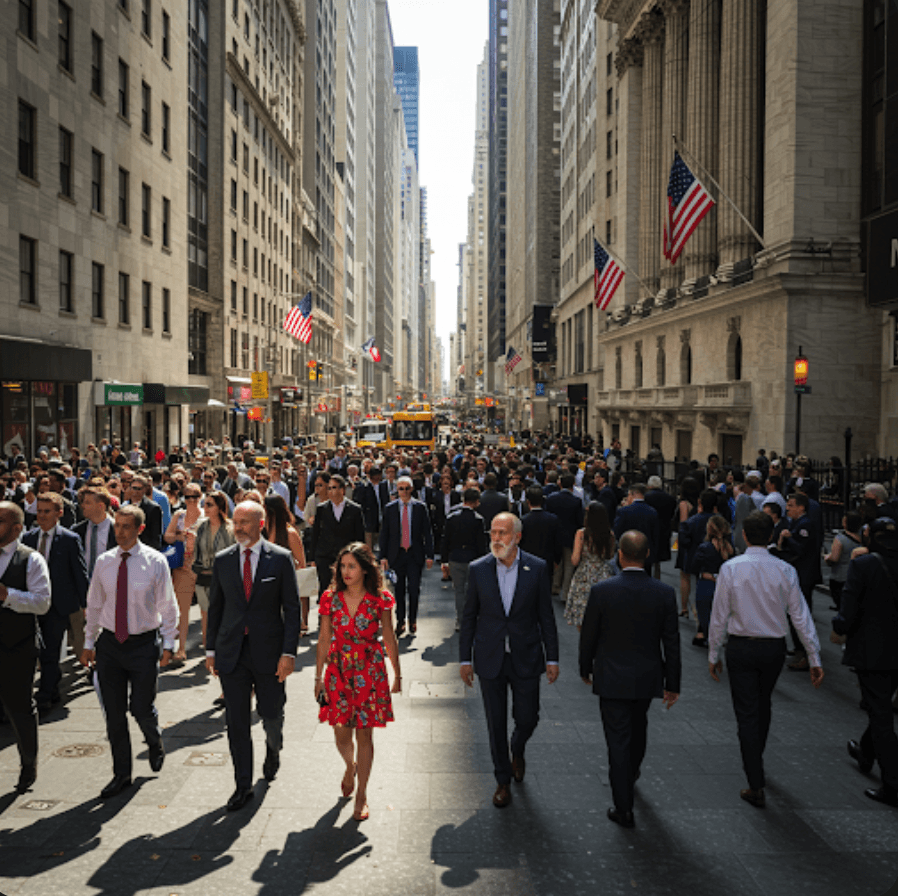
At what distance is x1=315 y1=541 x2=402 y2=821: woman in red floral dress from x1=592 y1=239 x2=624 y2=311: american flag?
30.9 m

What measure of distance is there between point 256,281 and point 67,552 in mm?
52660

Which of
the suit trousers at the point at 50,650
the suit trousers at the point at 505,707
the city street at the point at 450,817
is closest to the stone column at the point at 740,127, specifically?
the city street at the point at 450,817

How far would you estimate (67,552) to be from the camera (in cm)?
772

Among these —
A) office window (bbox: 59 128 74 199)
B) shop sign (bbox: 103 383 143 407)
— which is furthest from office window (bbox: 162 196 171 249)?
office window (bbox: 59 128 74 199)

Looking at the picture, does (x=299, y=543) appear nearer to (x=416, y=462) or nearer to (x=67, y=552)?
(x=67, y=552)

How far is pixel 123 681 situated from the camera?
6.18m

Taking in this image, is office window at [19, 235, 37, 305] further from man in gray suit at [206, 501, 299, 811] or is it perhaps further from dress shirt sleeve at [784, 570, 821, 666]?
dress shirt sleeve at [784, 570, 821, 666]

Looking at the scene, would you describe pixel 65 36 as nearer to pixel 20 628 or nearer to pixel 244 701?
pixel 20 628

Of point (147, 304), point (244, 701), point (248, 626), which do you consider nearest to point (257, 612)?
point (248, 626)

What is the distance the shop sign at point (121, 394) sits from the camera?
28.3 metres

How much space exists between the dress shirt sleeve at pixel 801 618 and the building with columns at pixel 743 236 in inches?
703

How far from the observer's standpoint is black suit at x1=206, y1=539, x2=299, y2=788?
19.4ft

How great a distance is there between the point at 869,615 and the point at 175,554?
7351 millimetres

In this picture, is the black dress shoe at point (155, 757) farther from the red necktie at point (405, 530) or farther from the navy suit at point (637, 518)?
the navy suit at point (637, 518)
